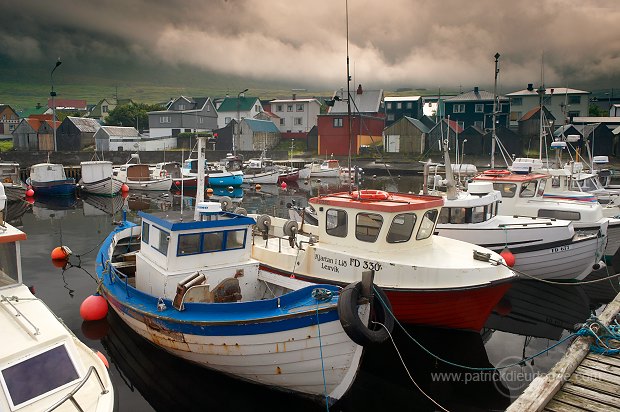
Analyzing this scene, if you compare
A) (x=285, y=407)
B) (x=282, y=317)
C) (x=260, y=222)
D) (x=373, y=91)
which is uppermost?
(x=373, y=91)

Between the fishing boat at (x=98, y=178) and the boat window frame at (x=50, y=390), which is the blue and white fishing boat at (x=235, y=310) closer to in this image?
the boat window frame at (x=50, y=390)

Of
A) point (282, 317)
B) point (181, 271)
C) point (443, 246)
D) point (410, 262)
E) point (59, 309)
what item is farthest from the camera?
point (59, 309)

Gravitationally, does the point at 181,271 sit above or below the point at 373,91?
below

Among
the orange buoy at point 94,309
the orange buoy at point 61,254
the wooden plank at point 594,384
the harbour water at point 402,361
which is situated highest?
A: the wooden plank at point 594,384

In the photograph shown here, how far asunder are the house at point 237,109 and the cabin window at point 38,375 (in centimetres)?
8354

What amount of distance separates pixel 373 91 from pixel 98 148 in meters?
46.2

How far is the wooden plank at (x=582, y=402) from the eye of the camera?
6.48m

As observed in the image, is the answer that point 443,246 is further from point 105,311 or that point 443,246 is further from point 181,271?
point 105,311

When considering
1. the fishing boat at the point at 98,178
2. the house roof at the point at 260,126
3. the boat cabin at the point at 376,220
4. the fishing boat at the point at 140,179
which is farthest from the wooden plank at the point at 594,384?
the house roof at the point at 260,126

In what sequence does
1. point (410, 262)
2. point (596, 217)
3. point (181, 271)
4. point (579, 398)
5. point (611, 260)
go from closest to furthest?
point (579, 398), point (181, 271), point (410, 262), point (596, 217), point (611, 260)

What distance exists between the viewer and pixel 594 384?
716 centimetres

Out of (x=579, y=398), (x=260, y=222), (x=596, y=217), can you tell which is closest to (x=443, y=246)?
(x=260, y=222)

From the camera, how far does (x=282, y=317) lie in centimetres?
863

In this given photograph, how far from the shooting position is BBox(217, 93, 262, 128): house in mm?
88562
